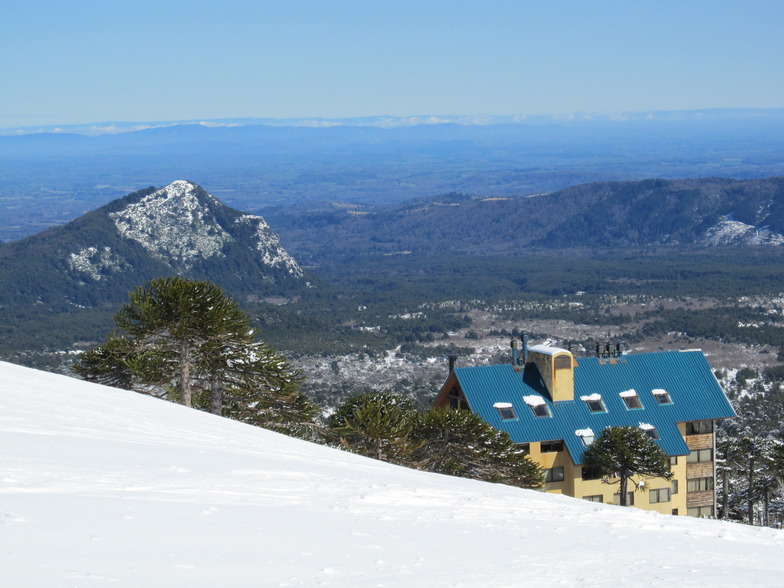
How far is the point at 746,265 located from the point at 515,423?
525 ft

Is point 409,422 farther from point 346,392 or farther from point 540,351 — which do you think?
point 346,392

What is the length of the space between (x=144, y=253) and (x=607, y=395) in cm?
13400

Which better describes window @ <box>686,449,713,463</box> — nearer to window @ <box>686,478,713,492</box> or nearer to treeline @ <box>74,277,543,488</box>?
window @ <box>686,478,713,492</box>

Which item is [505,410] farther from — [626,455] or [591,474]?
[626,455]

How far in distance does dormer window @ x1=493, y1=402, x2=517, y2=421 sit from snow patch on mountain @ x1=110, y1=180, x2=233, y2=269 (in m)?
135

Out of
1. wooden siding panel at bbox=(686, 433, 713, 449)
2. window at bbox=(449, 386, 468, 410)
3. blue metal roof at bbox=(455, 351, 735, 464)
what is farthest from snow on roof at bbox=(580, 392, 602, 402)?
window at bbox=(449, 386, 468, 410)

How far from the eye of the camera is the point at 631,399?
1554 inches

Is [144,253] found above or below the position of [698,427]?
below

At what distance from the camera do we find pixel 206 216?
177m

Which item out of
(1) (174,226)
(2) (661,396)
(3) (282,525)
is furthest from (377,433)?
(1) (174,226)

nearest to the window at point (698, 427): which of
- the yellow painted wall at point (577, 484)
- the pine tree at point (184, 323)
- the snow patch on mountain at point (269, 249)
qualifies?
the yellow painted wall at point (577, 484)

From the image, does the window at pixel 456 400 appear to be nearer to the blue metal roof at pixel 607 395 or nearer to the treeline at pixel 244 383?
the blue metal roof at pixel 607 395

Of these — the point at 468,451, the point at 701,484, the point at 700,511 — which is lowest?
the point at 700,511

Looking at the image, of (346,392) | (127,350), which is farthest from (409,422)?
(346,392)
